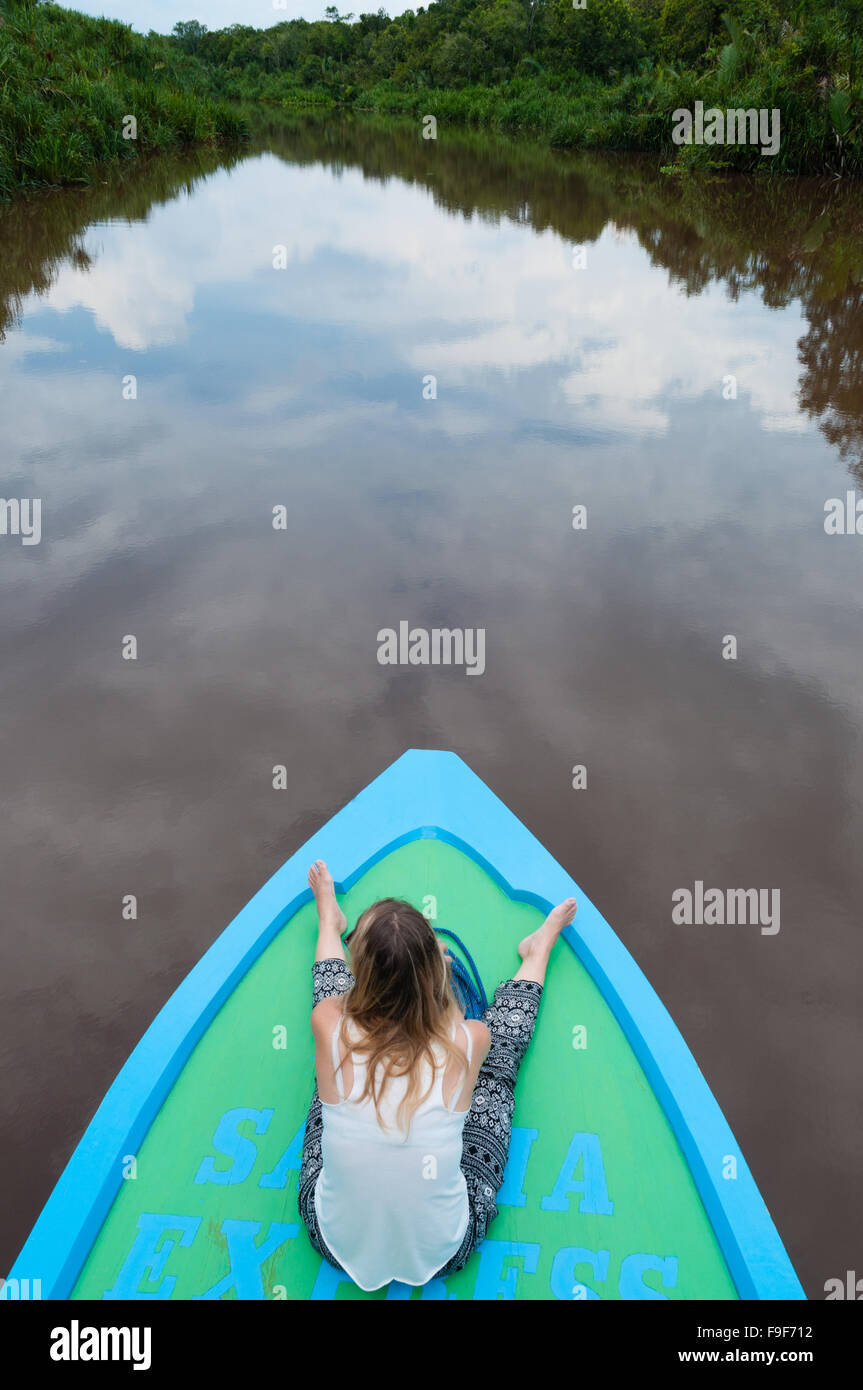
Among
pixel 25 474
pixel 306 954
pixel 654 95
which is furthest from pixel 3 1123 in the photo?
pixel 654 95

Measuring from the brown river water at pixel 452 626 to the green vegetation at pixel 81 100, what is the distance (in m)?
4.52

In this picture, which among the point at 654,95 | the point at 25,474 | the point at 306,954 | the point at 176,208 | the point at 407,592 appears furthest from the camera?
the point at 654,95

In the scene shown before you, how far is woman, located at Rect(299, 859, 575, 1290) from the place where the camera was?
4.73 feet

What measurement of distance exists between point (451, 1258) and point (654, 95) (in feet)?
69.4

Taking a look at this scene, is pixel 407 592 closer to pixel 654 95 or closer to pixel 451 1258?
pixel 451 1258

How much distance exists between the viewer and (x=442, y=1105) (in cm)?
147

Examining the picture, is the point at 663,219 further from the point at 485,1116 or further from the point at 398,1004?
the point at 398,1004

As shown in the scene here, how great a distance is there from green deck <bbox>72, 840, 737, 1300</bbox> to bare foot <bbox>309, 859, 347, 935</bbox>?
0.31 feet

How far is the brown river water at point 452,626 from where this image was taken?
2.47 meters
